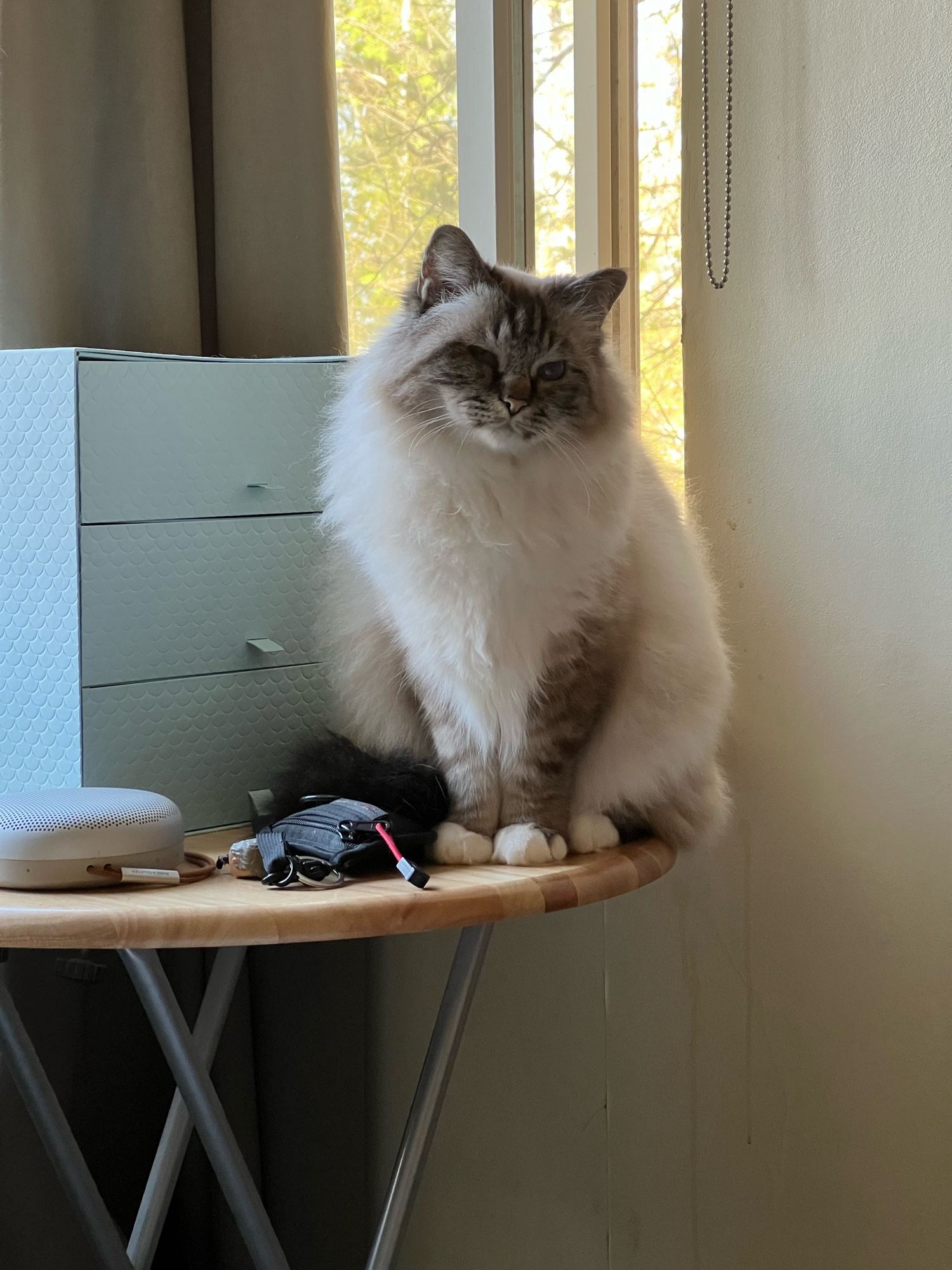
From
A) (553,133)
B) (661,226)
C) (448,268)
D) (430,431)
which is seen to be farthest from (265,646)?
(553,133)

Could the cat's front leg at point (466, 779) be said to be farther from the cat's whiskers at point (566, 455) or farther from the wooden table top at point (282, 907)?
the cat's whiskers at point (566, 455)

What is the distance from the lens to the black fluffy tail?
105 cm

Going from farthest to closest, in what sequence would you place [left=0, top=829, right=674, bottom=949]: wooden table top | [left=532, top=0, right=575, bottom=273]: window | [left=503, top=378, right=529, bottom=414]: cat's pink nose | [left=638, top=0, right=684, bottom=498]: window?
[left=532, top=0, right=575, bottom=273]: window < [left=638, top=0, right=684, bottom=498]: window < [left=503, top=378, right=529, bottom=414]: cat's pink nose < [left=0, top=829, right=674, bottom=949]: wooden table top

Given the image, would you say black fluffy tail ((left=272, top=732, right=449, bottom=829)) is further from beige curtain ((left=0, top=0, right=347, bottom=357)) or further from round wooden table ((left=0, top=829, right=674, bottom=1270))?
beige curtain ((left=0, top=0, right=347, bottom=357))

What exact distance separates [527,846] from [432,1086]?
0.24 m

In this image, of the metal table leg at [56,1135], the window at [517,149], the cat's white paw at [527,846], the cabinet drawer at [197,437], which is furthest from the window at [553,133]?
the metal table leg at [56,1135]

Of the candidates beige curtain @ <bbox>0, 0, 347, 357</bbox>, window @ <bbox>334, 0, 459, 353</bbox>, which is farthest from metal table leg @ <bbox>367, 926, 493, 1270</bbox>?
window @ <bbox>334, 0, 459, 353</bbox>

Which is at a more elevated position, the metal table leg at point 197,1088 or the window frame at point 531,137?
the window frame at point 531,137

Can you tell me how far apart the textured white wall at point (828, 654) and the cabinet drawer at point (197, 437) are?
0.49 m

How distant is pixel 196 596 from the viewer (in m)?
1.15

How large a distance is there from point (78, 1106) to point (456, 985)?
2.45ft

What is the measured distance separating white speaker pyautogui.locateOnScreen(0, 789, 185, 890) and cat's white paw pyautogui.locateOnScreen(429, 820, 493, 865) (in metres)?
0.23

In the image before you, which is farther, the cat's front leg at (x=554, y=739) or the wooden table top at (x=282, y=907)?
the cat's front leg at (x=554, y=739)

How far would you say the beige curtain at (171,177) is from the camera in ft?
4.23
